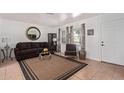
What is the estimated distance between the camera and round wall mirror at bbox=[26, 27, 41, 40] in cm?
566

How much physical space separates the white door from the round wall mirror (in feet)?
14.5

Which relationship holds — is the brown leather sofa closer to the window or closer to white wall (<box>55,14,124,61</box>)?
the window

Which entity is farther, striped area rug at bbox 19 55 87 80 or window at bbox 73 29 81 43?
window at bbox 73 29 81 43

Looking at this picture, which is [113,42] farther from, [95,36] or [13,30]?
[13,30]

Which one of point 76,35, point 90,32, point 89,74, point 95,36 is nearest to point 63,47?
point 76,35

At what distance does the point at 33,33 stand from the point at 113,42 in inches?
196

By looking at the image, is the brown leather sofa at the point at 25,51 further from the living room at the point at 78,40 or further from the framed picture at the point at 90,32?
the framed picture at the point at 90,32

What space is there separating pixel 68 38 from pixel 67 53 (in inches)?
62.4

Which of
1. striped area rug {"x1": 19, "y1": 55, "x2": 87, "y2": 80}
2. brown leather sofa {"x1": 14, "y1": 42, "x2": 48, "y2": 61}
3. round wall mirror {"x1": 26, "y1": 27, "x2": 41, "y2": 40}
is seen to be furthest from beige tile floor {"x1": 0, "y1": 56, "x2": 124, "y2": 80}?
round wall mirror {"x1": 26, "y1": 27, "x2": 41, "y2": 40}

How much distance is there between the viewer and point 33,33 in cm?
591

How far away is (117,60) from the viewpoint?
3.38 metres
